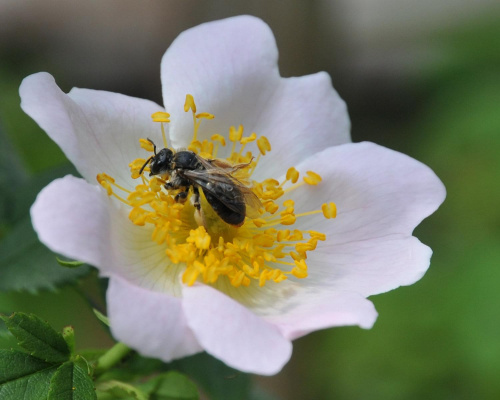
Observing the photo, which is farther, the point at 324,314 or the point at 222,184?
the point at 222,184

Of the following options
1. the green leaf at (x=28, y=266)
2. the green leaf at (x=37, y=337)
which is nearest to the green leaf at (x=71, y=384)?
the green leaf at (x=37, y=337)

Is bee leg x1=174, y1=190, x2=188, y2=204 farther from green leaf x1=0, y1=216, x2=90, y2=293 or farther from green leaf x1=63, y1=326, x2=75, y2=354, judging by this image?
green leaf x1=63, y1=326, x2=75, y2=354

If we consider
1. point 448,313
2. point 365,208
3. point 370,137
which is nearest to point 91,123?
point 365,208

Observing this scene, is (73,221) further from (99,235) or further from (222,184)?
(222,184)

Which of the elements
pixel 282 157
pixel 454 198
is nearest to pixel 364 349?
pixel 454 198

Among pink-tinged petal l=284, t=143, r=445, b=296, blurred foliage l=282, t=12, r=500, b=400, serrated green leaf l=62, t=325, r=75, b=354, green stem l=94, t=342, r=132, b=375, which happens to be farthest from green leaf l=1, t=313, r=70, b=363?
blurred foliage l=282, t=12, r=500, b=400

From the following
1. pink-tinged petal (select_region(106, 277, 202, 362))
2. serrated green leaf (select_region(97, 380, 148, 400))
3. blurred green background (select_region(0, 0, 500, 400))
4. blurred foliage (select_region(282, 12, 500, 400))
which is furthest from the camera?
blurred foliage (select_region(282, 12, 500, 400))

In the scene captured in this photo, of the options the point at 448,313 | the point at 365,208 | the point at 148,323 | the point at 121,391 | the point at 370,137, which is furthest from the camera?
the point at 370,137
